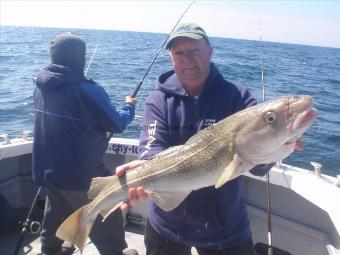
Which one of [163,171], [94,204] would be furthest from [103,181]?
[163,171]

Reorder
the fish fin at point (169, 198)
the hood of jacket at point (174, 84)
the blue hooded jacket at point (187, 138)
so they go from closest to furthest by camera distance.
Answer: the fish fin at point (169, 198) → the blue hooded jacket at point (187, 138) → the hood of jacket at point (174, 84)

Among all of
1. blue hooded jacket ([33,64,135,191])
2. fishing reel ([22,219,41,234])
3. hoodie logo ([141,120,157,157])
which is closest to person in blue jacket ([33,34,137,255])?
blue hooded jacket ([33,64,135,191])

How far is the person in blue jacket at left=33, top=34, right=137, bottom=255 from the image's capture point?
3822 mm

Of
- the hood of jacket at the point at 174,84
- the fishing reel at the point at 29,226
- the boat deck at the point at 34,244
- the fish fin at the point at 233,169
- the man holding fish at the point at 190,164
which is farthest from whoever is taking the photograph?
the boat deck at the point at 34,244

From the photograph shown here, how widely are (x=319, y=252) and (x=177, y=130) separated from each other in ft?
7.92

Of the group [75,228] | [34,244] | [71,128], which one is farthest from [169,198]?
[34,244]

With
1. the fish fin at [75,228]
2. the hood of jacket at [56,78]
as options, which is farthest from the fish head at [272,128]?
the hood of jacket at [56,78]

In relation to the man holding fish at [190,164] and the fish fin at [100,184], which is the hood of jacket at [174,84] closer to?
the man holding fish at [190,164]

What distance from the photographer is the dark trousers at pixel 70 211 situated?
13.1 ft

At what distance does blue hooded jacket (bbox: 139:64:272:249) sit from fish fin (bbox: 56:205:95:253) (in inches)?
23.8

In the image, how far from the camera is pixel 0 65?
22.8 metres

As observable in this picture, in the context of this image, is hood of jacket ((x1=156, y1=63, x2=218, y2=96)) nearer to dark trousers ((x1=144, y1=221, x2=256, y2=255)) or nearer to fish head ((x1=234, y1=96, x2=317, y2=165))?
fish head ((x1=234, y1=96, x2=317, y2=165))

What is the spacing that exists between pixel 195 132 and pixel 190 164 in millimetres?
425

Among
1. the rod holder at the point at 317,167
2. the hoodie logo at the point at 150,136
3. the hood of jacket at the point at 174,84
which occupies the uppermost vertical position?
the hood of jacket at the point at 174,84
